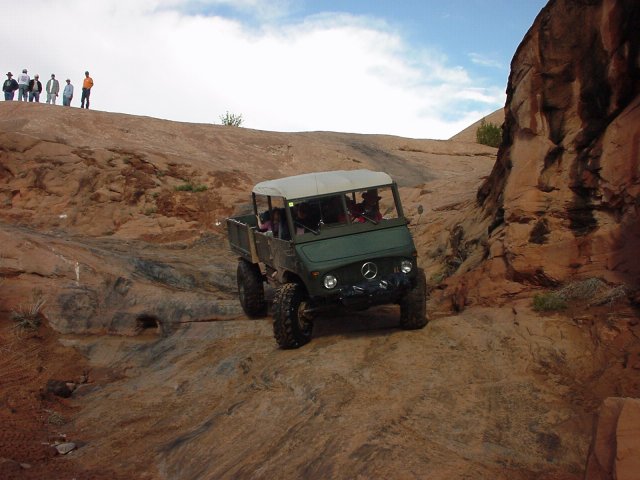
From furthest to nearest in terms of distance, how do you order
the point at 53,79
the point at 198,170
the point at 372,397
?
the point at 53,79, the point at 198,170, the point at 372,397

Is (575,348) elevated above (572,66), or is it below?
below

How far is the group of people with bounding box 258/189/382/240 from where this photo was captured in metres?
8.70

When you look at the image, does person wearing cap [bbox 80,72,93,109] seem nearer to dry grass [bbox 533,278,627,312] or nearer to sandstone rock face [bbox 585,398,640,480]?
dry grass [bbox 533,278,627,312]

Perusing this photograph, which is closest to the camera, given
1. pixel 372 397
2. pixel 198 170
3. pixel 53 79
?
pixel 372 397

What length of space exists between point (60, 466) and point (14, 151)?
609 inches

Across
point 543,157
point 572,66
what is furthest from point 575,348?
point 572,66

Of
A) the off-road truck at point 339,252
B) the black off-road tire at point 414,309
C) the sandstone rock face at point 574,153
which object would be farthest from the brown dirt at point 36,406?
the sandstone rock face at point 574,153

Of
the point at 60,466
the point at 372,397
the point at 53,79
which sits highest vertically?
the point at 53,79

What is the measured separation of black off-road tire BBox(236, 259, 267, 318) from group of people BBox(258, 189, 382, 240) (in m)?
2.07

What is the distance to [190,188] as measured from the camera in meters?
20.7

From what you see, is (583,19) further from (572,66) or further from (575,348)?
(575,348)

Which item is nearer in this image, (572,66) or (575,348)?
(575,348)

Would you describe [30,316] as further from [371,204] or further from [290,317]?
[371,204]

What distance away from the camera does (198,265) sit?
48.4 feet
